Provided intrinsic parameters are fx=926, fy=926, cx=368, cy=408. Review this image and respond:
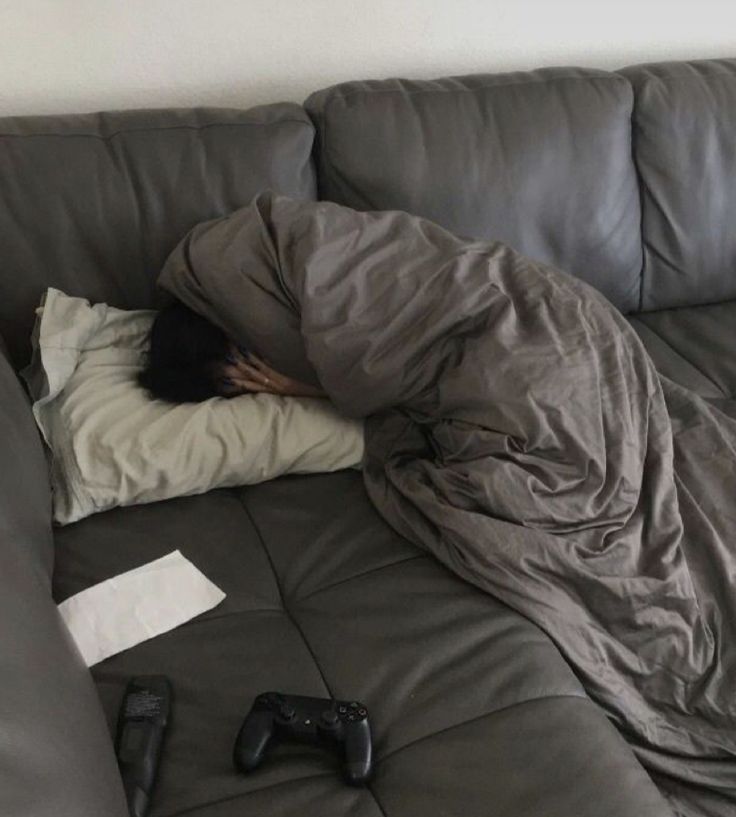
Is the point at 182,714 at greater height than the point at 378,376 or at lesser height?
lesser

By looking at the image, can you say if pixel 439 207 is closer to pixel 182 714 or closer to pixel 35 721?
pixel 182 714

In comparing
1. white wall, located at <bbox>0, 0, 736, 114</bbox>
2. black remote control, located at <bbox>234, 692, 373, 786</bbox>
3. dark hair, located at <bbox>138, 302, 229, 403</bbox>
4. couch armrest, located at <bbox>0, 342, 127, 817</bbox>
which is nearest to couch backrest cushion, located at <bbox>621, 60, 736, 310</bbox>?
white wall, located at <bbox>0, 0, 736, 114</bbox>

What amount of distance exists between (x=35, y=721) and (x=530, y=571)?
2.09ft

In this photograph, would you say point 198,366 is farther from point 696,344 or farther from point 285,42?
point 696,344

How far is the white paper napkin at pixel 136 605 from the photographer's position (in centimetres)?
114

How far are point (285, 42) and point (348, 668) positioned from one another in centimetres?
112

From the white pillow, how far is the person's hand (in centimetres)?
2

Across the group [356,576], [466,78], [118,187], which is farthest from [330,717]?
[466,78]

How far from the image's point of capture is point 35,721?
0.77m

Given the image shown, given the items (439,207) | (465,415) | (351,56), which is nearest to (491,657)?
(465,415)

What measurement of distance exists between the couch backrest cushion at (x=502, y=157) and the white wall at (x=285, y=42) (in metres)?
0.15

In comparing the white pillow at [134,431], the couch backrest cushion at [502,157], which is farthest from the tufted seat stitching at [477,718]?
the couch backrest cushion at [502,157]

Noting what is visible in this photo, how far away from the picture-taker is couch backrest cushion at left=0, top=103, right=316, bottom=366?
142cm

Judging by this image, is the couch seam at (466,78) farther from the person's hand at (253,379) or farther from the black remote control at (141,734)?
→ the black remote control at (141,734)
